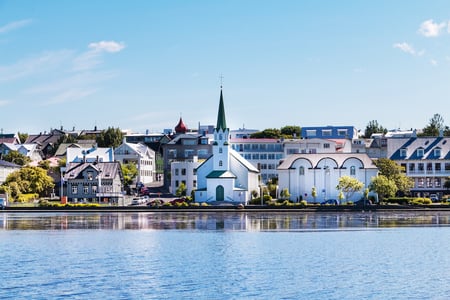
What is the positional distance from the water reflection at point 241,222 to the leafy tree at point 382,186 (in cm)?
879

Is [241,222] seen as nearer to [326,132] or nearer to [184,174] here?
[184,174]

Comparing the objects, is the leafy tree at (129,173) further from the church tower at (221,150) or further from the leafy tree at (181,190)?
the church tower at (221,150)

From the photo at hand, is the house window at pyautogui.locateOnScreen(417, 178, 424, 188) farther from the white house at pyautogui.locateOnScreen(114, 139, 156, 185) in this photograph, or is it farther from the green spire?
the white house at pyautogui.locateOnScreen(114, 139, 156, 185)

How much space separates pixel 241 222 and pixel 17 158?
8237cm

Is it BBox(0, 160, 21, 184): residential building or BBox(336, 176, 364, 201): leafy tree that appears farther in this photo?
BBox(0, 160, 21, 184): residential building

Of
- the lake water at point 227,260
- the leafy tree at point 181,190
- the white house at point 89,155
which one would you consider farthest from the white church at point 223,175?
the lake water at point 227,260

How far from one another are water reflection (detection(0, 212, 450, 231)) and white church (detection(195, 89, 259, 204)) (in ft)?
39.8

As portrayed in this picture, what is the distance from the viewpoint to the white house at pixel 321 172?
115 m

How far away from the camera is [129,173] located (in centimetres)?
14488

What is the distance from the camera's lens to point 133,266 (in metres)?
46.0

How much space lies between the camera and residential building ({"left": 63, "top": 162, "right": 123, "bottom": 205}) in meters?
127

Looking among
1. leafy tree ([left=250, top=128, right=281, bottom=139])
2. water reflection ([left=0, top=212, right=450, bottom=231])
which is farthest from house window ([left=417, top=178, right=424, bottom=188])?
leafy tree ([left=250, top=128, right=281, bottom=139])

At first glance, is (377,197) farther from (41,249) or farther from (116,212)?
(41,249)

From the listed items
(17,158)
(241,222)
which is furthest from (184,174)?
(241,222)
